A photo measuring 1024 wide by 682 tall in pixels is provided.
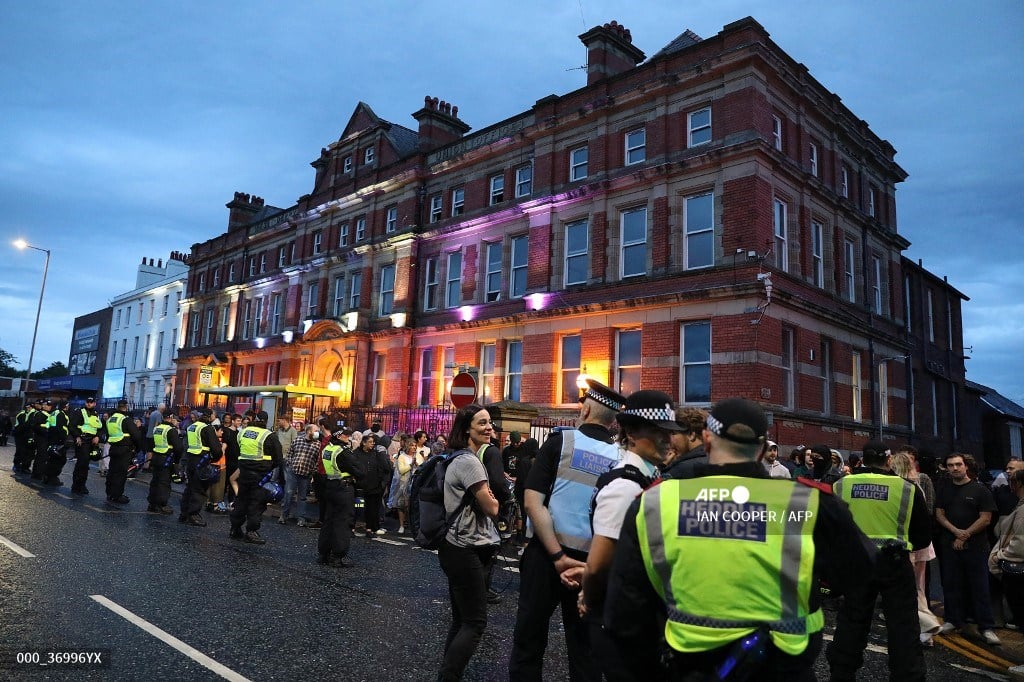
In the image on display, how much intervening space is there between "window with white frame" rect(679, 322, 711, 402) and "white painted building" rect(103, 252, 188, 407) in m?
33.0

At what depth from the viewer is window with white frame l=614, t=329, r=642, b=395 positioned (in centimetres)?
1903

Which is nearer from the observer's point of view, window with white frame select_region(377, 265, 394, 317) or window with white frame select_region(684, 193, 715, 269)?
window with white frame select_region(684, 193, 715, 269)

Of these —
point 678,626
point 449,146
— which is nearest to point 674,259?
point 449,146

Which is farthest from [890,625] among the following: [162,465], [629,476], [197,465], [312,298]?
[312,298]

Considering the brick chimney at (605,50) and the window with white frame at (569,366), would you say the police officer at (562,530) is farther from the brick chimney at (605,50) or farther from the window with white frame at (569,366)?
the brick chimney at (605,50)

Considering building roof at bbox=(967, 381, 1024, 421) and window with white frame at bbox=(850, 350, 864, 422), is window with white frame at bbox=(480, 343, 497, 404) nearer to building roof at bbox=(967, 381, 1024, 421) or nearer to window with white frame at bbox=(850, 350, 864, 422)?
window with white frame at bbox=(850, 350, 864, 422)

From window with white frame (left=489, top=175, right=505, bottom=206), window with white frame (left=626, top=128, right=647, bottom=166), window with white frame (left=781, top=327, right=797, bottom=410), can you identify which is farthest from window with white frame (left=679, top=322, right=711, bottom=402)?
window with white frame (left=489, top=175, right=505, bottom=206)

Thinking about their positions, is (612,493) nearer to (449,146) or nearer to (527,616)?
(527,616)

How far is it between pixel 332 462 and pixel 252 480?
1.35m

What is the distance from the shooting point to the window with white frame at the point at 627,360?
19.0m

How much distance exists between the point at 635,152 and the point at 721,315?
6.18 m

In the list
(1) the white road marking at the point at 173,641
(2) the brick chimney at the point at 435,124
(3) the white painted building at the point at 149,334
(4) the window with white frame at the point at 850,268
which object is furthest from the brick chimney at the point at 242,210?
(1) the white road marking at the point at 173,641

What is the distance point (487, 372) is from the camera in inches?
917

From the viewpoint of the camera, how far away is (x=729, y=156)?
17562 mm
